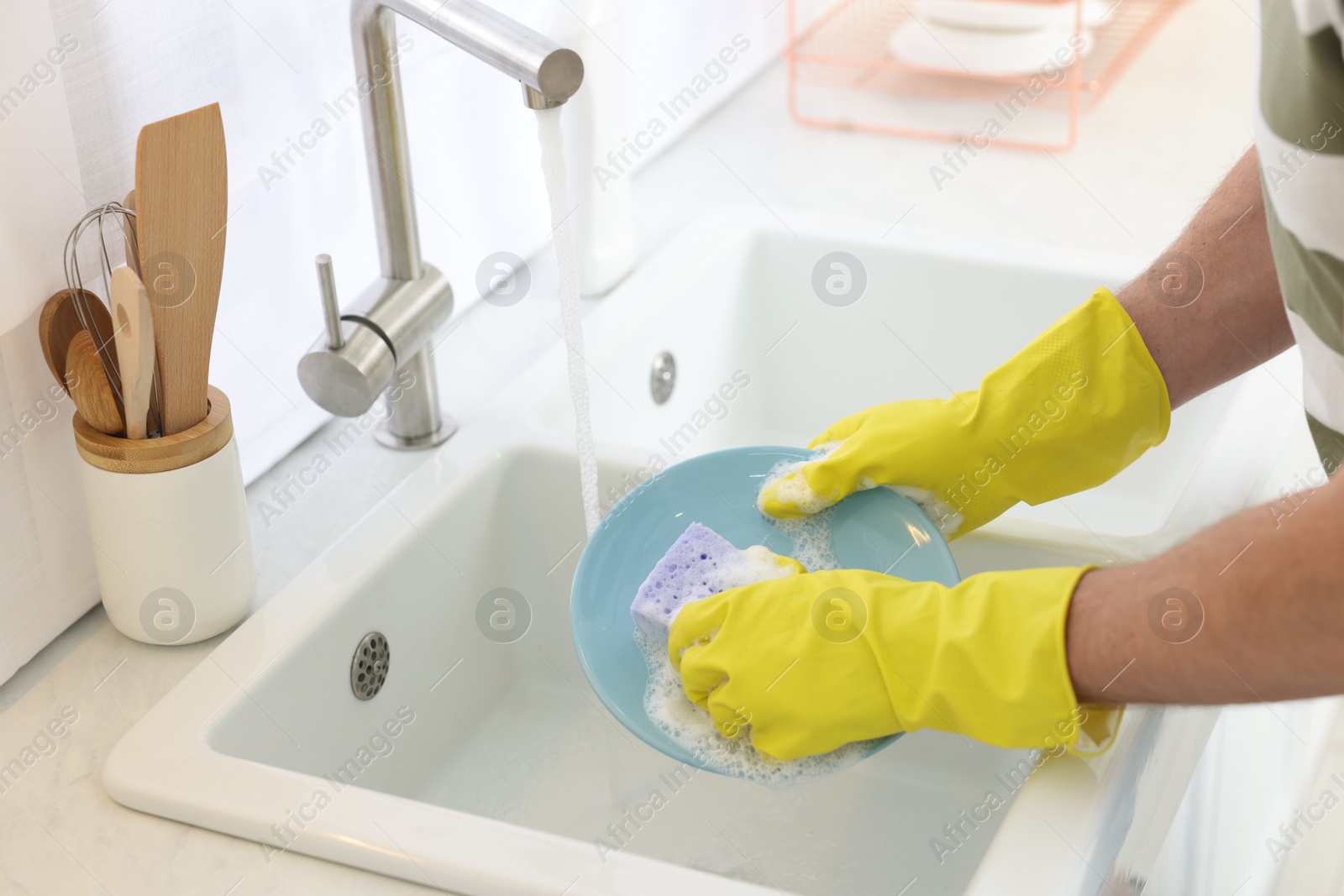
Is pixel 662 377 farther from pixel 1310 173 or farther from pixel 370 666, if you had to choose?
pixel 1310 173

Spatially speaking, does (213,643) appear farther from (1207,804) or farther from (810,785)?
(1207,804)

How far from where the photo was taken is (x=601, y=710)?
108cm

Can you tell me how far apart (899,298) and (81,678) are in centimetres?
84

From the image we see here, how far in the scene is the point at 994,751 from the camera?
38.5 inches

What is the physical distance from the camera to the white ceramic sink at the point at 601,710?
704mm

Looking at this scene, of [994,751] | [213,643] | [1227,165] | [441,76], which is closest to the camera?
[213,643]

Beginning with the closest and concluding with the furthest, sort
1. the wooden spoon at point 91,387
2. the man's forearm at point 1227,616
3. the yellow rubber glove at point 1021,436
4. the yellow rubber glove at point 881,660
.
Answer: the man's forearm at point 1227,616, the yellow rubber glove at point 881,660, the wooden spoon at point 91,387, the yellow rubber glove at point 1021,436

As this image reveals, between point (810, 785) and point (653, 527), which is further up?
point (653, 527)

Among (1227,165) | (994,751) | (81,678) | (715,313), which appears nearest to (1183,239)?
(994,751)

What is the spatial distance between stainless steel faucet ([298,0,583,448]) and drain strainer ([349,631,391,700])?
0.16 meters

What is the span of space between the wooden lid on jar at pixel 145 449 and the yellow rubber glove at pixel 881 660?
0.31m

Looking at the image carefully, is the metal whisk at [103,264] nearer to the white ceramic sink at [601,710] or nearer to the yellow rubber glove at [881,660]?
the white ceramic sink at [601,710]

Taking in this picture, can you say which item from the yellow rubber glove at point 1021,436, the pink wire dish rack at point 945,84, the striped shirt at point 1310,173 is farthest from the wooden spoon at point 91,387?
the pink wire dish rack at point 945,84

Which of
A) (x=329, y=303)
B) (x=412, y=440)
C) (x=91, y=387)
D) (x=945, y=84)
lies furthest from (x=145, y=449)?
(x=945, y=84)
